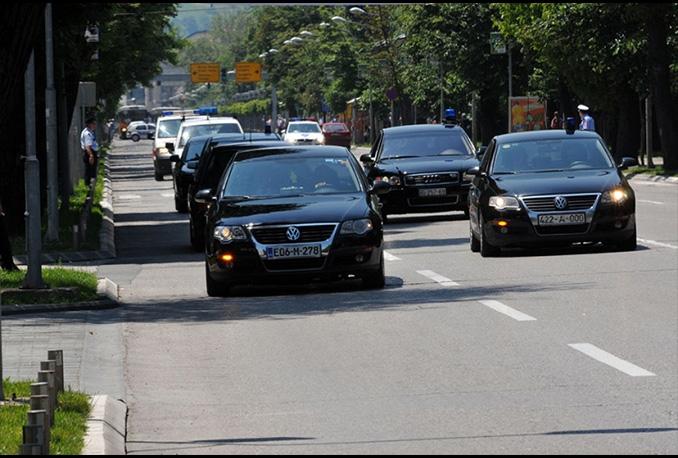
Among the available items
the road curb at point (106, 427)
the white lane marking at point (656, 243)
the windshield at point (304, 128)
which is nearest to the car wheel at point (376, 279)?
the white lane marking at point (656, 243)

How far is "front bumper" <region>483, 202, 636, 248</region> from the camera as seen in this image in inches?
819

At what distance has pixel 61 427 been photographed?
31.6 feet

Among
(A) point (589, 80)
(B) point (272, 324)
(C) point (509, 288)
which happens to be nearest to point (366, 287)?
(C) point (509, 288)

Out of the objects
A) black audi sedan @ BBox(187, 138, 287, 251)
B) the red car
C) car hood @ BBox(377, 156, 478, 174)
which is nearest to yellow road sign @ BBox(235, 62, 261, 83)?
the red car

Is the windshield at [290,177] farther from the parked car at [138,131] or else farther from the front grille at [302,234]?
the parked car at [138,131]

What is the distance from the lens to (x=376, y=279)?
736 inches

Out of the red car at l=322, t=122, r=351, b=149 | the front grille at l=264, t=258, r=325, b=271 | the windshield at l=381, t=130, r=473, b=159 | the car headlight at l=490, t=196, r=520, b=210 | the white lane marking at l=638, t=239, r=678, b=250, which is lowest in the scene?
the red car at l=322, t=122, r=351, b=149

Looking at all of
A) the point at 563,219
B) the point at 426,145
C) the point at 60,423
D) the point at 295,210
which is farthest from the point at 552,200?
the point at 60,423

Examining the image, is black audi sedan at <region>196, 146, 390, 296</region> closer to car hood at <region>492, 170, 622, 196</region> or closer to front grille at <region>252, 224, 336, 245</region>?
front grille at <region>252, 224, 336, 245</region>

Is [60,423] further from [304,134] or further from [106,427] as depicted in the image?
[304,134]

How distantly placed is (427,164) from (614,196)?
9.52 metres

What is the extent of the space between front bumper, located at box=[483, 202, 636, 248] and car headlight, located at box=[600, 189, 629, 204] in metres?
0.06

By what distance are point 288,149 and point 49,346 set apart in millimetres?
6057

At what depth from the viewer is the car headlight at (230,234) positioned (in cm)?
1800
